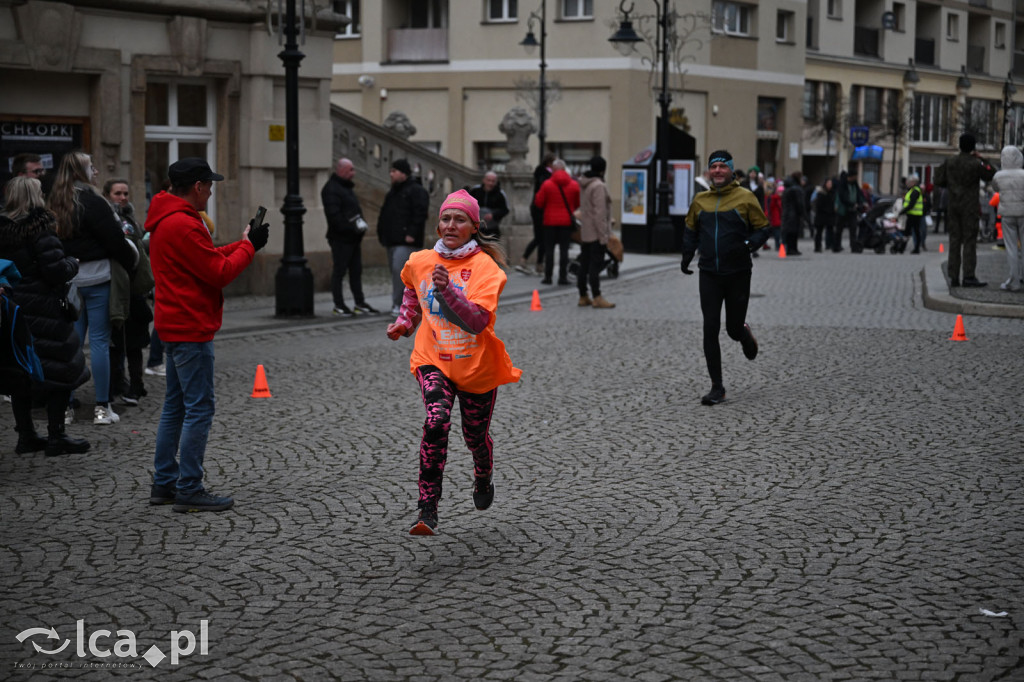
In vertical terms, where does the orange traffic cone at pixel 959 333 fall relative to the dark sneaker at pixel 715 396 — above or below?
above

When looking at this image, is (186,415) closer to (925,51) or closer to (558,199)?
(558,199)

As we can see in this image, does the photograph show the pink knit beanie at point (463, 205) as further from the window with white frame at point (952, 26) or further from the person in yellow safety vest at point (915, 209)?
the window with white frame at point (952, 26)

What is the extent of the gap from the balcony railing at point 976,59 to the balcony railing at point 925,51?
140 inches

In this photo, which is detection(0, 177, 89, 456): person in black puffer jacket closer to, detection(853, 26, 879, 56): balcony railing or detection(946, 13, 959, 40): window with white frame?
detection(853, 26, 879, 56): balcony railing

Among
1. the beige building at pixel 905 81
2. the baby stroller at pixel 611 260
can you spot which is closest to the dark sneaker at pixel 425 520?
the baby stroller at pixel 611 260

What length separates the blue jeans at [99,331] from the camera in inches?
366

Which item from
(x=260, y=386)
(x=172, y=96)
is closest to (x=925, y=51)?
(x=172, y=96)

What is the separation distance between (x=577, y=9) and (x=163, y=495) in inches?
1512

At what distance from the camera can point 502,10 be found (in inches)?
1750

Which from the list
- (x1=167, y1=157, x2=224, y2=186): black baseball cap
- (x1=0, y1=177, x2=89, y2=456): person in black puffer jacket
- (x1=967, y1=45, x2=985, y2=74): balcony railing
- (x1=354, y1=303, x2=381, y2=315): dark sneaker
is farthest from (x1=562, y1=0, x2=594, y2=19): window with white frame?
(x1=167, y1=157, x2=224, y2=186): black baseball cap

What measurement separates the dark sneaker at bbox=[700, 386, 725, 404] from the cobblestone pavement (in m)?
0.11

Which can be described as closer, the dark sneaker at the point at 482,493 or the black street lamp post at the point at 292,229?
the dark sneaker at the point at 482,493

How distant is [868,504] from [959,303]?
10173mm

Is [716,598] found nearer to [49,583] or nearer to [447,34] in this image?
[49,583]
